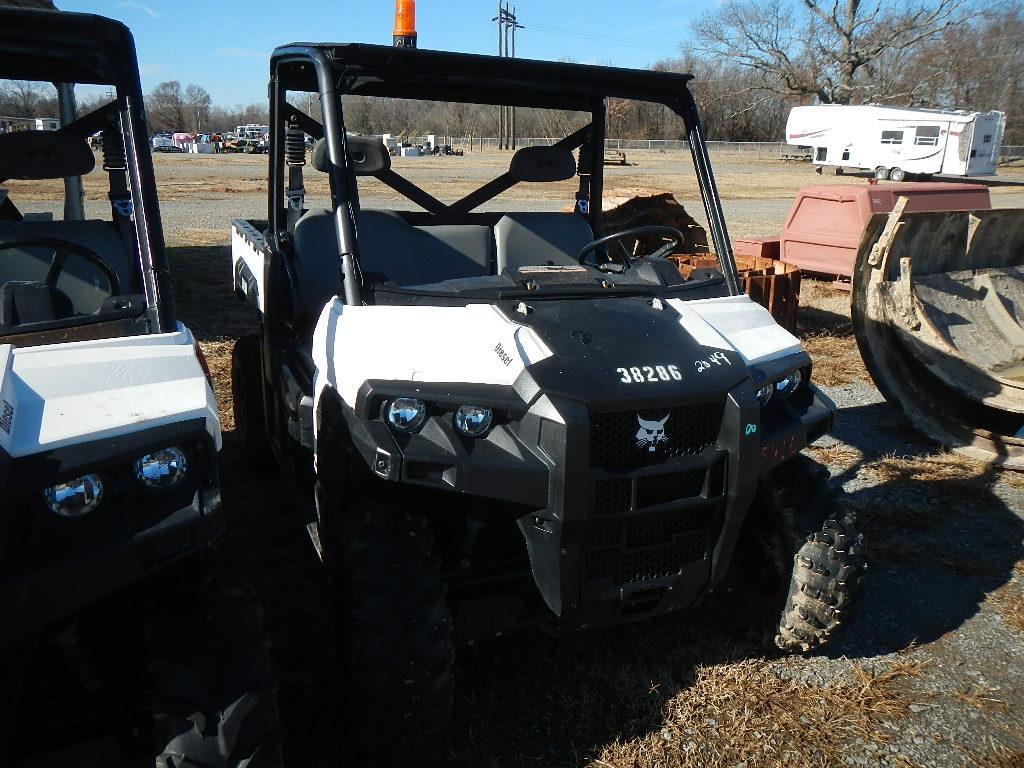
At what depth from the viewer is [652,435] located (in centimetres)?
247

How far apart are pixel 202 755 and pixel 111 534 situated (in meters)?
0.58

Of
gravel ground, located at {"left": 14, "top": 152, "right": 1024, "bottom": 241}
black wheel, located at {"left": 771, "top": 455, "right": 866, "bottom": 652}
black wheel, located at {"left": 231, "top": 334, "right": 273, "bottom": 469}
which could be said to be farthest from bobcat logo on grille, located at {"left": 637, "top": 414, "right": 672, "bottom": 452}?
gravel ground, located at {"left": 14, "top": 152, "right": 1024, "bottom": 241}

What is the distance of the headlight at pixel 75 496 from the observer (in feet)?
6.30

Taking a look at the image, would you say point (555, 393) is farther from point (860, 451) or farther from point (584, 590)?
point (860, 451)

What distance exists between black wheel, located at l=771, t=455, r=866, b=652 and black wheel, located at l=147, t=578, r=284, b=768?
6.00 feet

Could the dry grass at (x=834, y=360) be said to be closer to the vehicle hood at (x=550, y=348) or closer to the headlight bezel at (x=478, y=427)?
the vehicle hood at (x=550, y=348)

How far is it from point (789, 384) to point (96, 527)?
2.25m

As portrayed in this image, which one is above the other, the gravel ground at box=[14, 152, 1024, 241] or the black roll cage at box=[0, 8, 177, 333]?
the black roll cage at box=[0, 8, 177, 333]

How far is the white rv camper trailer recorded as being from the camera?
102 feet

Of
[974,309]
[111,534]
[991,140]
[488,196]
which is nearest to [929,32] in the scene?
[991,140]

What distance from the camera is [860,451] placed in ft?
18.1

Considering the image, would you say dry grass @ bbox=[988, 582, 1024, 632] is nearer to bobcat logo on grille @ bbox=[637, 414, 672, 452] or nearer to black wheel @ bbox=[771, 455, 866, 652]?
black wheel @ bbox=[771, 455, 866, 652]

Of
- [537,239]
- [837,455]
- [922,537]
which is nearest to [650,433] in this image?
[537,239]

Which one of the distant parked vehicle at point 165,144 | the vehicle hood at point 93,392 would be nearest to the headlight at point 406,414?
the vehicle hood at point 93,392
